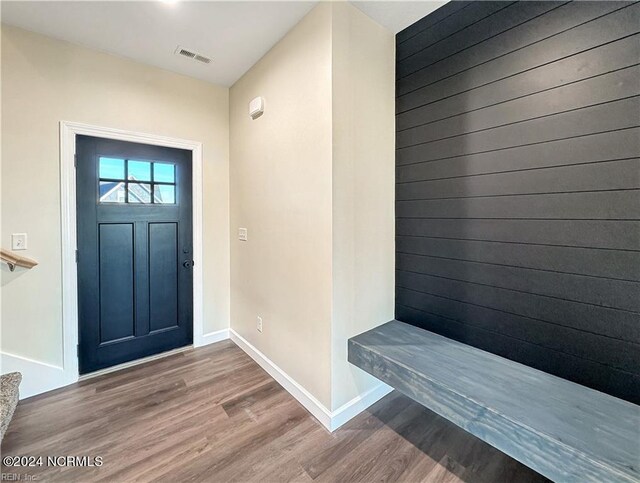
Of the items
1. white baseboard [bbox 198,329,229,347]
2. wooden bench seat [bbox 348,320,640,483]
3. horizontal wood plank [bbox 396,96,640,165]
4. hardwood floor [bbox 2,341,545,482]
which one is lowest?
hardwood floor [bbox 2,341,545,482]

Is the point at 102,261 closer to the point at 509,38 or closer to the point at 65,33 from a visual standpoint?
the point at 65,33

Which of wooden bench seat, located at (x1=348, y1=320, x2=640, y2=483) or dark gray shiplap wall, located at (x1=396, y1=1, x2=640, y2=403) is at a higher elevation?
dark gray shiplap wall, located at (x1=396, y1=1, x2=640, y2=403)

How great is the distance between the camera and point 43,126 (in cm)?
212

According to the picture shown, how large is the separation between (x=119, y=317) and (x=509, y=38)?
3589 mm

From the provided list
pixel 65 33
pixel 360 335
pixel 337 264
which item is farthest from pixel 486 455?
pixel 65 33

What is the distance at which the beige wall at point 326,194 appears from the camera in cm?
183

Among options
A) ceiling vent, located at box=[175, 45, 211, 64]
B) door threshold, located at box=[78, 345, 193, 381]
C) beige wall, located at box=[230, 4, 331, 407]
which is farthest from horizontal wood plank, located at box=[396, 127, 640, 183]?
door threshold, located at box=[78, 345, 193, 381]

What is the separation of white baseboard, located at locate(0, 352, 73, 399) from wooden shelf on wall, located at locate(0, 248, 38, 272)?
25.6 inches

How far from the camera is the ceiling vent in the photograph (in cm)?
235

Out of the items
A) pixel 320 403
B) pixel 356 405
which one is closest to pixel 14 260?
pixel 320 403

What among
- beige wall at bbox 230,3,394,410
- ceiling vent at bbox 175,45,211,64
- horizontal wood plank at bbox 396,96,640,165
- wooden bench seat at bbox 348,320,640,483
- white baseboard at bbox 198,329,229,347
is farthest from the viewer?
white baseboard at bbox 198,329,229,347

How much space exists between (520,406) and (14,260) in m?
3.24

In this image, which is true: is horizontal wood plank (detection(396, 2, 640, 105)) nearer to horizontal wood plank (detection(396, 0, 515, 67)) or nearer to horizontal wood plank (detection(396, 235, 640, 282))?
horizontal wood plank (detection(396, 0, 515, 67))

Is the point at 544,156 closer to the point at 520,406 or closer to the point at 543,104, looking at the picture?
the point at 543,104
